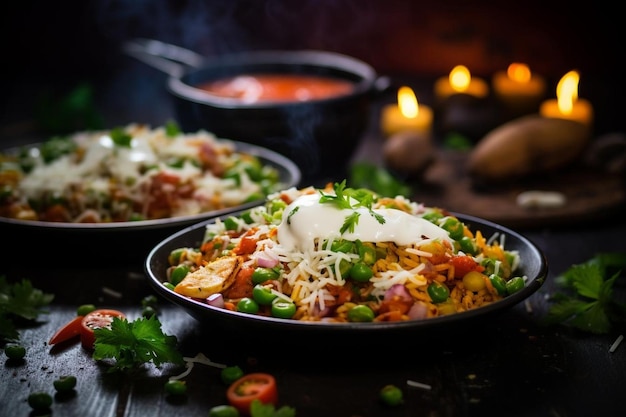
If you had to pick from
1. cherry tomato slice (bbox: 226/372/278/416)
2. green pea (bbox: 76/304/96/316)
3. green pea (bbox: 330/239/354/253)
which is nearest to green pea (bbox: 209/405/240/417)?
cherry tomato slice (bbox: 226/372/278/416)

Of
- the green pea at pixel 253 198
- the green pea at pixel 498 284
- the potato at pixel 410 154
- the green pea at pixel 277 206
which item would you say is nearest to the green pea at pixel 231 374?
the green pea at pixel 277 206

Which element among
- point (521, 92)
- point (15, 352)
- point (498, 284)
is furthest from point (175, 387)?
point (521, 92)

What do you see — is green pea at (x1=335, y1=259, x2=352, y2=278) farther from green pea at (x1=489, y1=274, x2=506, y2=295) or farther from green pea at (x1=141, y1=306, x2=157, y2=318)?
green pea at (x1=141, y1=306, x2=157, y2=318)

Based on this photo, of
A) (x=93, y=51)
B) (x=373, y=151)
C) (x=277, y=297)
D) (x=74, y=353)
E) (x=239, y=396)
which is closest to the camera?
(x=239, y=396)

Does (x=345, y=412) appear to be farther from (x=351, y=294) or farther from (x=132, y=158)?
(x=132, y=158)

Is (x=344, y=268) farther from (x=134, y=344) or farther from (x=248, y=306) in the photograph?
(x=134, y=344)

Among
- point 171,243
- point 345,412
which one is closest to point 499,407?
point 345,412
